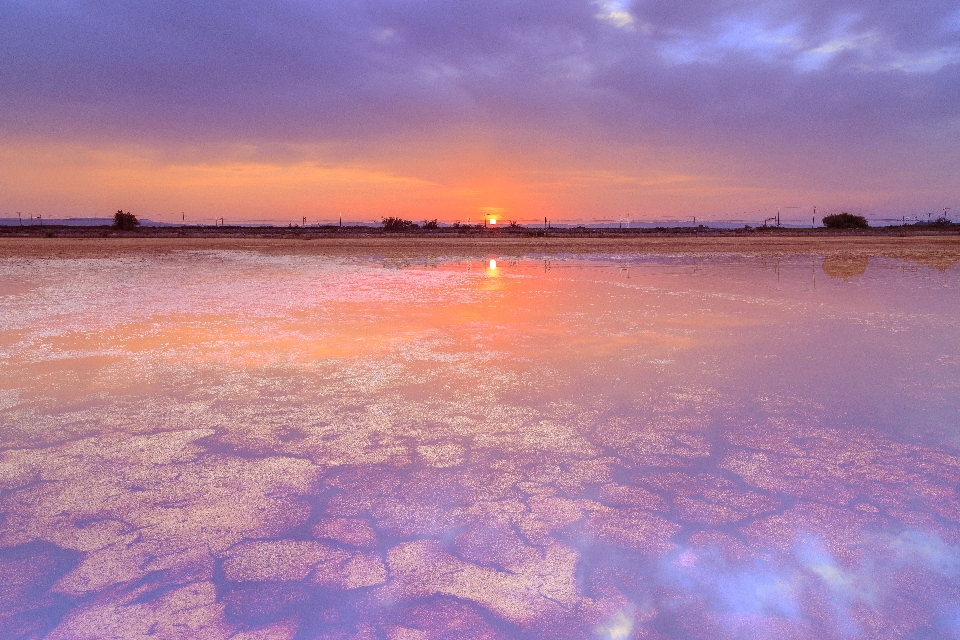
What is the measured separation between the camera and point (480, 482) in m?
3.08

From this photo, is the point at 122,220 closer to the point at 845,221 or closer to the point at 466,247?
the point at 466,247

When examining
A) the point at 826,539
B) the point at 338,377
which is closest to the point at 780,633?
the point at 826,539

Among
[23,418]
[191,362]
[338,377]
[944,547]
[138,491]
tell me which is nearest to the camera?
[944,547]

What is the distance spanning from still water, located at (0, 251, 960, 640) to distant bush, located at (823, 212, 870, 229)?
64.2m

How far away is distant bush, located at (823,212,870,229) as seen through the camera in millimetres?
60969

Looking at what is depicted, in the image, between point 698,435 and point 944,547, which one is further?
point 698,435

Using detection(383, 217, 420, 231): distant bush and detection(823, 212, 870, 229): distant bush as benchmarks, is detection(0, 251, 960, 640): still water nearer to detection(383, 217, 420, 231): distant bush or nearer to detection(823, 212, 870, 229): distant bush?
detection(383, 217, 420, 231): distant bush

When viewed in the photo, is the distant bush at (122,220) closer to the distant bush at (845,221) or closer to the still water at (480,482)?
the still water at (480,482)

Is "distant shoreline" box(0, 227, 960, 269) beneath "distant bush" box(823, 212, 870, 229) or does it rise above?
beneath

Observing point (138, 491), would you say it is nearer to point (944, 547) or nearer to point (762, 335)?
point (944, 547)

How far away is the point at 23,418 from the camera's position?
157 inches

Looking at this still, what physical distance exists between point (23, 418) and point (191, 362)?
5.04 feet

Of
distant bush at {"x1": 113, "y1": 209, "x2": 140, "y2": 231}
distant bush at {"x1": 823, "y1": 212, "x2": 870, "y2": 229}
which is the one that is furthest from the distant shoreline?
distant bush at {"x1": 823, "y1": 212, "x2": 870, "y2": 229}

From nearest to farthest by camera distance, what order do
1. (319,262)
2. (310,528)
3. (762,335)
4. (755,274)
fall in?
(310,528) → (762,335) → (755,274) → (319,262)
